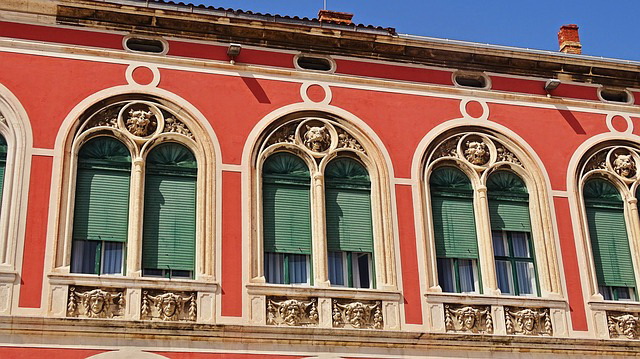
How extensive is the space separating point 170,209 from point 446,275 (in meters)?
5.41

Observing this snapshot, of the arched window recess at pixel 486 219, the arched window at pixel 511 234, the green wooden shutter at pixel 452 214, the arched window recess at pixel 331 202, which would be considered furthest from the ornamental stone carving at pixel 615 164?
the arched window recess at pixel 331 202

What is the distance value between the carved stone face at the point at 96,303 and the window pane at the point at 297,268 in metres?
3.46

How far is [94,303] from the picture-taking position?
54.1 ft

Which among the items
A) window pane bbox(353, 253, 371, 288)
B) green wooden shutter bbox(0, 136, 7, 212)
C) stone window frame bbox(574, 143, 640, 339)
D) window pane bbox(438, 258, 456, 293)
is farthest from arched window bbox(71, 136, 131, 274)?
stone window frame bbox(574, 143, 640, 339)

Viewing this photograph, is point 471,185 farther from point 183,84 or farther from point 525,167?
point 183,84

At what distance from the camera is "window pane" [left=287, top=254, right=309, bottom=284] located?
18.0 meters

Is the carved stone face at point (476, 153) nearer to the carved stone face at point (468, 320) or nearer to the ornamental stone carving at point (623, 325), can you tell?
the carved stone face at point (468, 320)

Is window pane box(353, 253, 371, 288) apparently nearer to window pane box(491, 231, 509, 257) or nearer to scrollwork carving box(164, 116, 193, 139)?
window pane box(491, 231, 509, 257)

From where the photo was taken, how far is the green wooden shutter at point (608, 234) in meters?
19.8

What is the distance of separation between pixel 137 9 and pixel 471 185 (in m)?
7.44

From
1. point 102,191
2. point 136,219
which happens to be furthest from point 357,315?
point 102,191

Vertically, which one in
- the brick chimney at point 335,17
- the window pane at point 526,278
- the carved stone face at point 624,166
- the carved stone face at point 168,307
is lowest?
the carved stone face at point 168,307

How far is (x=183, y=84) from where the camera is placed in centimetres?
1888

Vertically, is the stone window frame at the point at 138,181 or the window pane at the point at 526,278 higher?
the stone window frame at the point at 138,181
